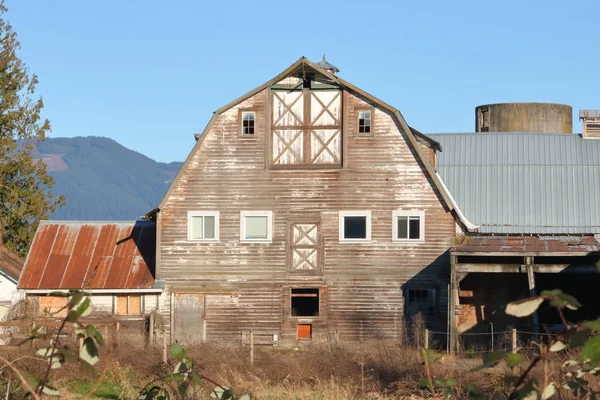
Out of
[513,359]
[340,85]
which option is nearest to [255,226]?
[340,85]

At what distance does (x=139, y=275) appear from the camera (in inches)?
1433

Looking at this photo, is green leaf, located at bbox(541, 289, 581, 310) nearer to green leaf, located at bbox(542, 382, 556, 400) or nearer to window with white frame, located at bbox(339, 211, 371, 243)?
green leaf, located at bbox(542, 382, 556, 400)

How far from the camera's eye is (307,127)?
35.3 metres

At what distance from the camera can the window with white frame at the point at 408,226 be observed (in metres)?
34.8

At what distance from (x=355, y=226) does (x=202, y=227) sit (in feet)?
18.1

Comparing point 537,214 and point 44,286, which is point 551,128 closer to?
point 537,214

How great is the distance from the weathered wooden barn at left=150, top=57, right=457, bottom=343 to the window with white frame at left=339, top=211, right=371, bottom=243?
0.12 feet

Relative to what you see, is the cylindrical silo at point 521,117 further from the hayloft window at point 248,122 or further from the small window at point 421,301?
the hayloft window at point 248,122

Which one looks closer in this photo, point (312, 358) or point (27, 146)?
point (312, 358)

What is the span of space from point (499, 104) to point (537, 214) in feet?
40.5

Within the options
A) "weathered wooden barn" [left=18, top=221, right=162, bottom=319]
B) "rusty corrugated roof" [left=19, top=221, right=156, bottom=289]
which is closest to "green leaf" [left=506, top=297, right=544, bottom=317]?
"weathered wooden barn" [left=18, top=221, right=162, bottom=319]

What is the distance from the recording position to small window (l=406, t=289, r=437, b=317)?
113 feet

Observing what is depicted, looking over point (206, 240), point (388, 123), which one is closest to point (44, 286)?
point (206, 240)

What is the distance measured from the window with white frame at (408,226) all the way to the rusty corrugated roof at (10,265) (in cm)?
1436
